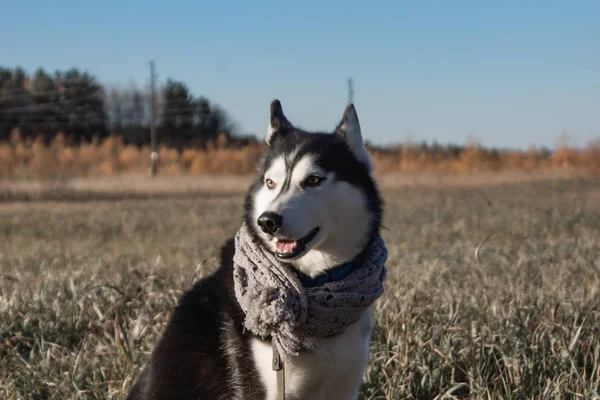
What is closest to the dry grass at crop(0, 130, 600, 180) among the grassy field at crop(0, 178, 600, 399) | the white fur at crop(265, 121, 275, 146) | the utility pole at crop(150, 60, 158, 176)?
the utility pole at crop(150, 60, 158, 176)

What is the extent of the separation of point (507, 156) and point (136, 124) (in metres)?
28.6

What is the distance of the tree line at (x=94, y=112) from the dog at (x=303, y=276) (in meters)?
44.5

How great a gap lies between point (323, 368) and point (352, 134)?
92cm

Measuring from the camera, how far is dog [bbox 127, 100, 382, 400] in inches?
93.7

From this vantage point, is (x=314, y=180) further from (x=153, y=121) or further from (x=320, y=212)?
(x=153, y=121)

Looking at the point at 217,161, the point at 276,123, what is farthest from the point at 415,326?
the point at 217,161

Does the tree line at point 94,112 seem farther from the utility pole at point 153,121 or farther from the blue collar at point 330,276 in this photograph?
the blue collar at point 330,276

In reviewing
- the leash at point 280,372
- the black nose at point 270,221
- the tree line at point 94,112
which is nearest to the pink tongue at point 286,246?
the black nose at point 270,221

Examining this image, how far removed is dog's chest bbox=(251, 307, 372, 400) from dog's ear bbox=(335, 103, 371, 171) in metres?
0.67

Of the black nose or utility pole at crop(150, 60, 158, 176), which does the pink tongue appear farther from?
utility pole at crop(150, 60, 158, 176)

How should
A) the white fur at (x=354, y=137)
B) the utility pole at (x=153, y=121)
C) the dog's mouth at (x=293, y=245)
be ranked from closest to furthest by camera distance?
1. the dog's mouth at (x=293, y=245)
2. the white fur at (x=354, y=137)
3. the utility pole at (x=153, y=121)

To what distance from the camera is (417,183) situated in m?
21.8

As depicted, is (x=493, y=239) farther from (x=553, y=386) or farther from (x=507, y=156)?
(x=507, y=156)

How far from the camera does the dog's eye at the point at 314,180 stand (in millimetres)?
2410
